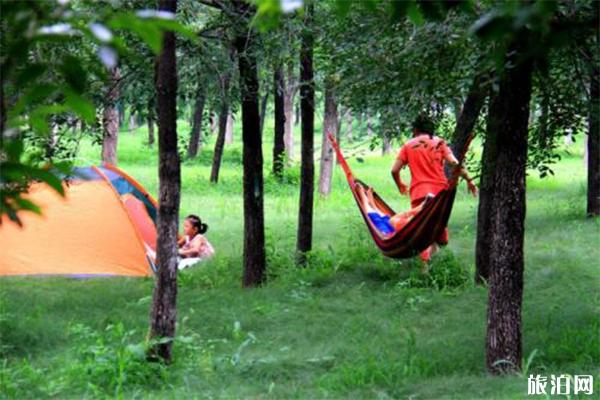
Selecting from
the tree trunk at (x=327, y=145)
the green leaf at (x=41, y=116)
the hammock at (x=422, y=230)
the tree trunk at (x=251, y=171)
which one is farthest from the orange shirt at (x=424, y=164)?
the green leaf at (x=41, y=116)

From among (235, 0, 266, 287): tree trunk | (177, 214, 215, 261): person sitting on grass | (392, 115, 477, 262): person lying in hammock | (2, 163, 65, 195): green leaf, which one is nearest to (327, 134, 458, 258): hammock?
(392, 115, 477, 262): person lying in hammock

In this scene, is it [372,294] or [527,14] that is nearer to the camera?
[527,14]

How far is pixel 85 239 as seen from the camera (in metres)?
8.45

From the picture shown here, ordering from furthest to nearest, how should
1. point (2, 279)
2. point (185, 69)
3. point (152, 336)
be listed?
1. point (2, 279)
2. point (185, 69)
3. point (152, 336)

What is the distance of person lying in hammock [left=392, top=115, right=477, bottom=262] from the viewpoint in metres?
7.35

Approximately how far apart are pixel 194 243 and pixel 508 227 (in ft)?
15.8

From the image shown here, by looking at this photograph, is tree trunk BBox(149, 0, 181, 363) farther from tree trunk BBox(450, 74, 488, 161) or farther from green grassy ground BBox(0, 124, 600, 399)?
tree trunk BBox(450, 74, 488, 161)

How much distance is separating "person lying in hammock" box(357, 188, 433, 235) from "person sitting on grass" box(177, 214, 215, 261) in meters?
1.95

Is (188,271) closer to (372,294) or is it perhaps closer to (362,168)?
(372,294)

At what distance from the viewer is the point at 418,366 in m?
4.83

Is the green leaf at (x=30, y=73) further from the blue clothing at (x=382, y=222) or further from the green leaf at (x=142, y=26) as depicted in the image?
the blue clothing at (x=382, y=222)

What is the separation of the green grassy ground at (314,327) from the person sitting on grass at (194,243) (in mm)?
260

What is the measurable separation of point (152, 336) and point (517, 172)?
2.32 metres

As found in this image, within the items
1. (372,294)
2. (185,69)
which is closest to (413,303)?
(372,294)
